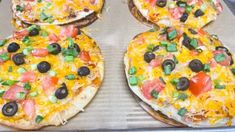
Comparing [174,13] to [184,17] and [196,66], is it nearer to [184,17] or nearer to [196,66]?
[184,17]

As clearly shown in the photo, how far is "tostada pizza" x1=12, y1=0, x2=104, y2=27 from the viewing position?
3.16 metres

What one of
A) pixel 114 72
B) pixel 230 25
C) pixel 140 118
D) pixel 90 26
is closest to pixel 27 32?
pixel 90 26

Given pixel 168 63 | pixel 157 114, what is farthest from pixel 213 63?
pixel 157 114

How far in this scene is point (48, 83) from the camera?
245cm

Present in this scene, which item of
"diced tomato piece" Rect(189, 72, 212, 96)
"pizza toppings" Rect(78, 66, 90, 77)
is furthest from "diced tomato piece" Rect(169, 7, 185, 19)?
"pizza toppings" Rect(78, 66, 90, 77)

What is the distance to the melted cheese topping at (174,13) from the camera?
3.26 m

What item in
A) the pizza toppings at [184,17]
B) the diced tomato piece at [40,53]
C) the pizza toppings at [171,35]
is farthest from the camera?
the pizza toppings at [184,17]

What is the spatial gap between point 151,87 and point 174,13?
114 cm

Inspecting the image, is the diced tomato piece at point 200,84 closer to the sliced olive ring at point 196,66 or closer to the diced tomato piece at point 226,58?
the sliced olive ring at point 196,66

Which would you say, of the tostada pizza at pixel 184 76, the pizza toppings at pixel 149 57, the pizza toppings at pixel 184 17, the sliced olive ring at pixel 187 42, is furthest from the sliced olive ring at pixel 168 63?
the pizza toppings at pixel 184 17

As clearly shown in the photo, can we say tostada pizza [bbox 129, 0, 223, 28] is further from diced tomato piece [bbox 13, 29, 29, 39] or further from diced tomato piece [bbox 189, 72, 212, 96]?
diced tomato piece [bbox 13, 29, 29, 39]

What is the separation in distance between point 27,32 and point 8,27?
0.44 meters

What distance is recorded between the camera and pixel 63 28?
2949 mm

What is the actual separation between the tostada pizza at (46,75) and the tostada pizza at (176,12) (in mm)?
735
